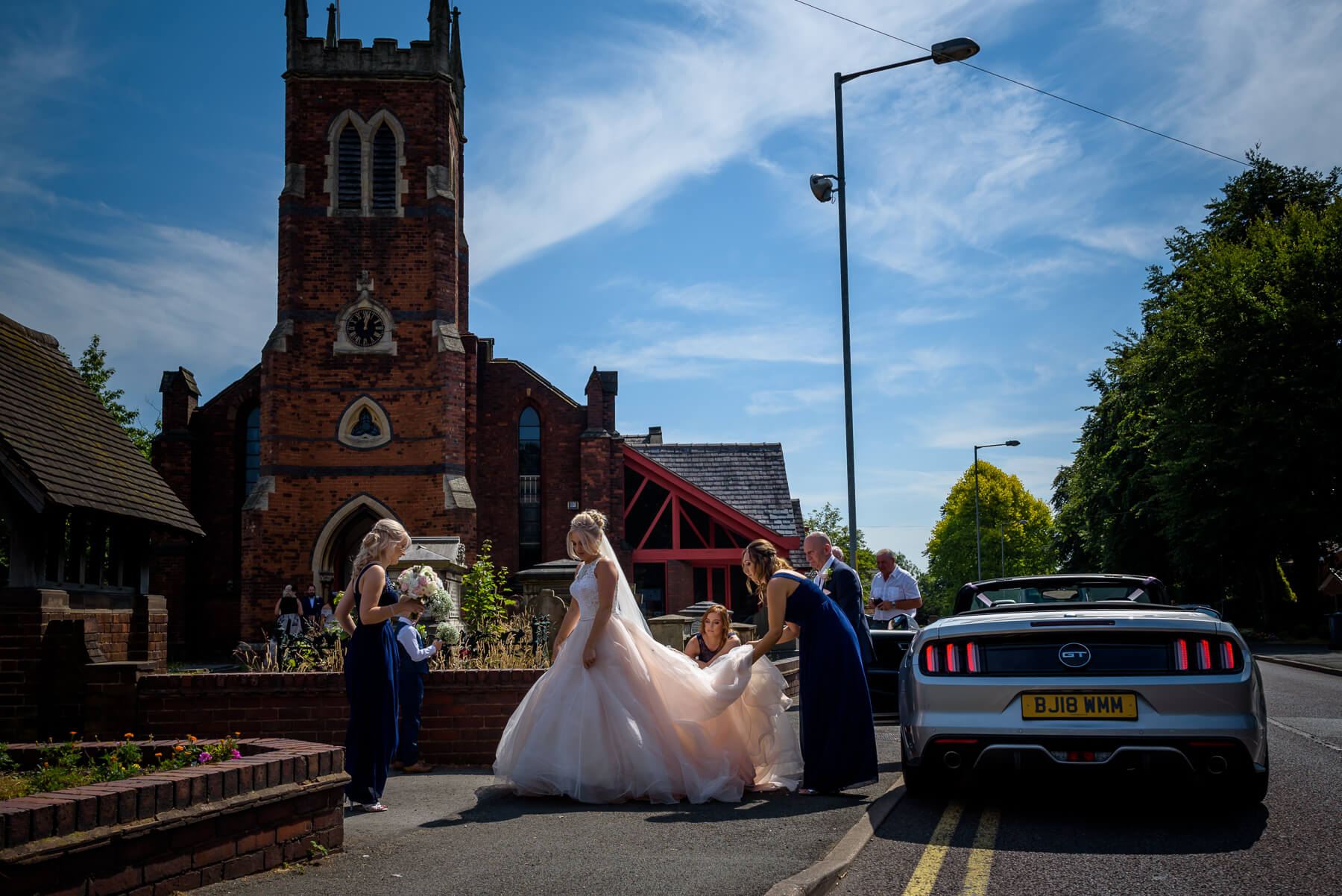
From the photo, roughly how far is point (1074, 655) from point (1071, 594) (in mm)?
2920

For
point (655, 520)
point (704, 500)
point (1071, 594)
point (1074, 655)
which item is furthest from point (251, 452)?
point (1074, 655)

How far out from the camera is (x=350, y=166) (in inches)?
1163

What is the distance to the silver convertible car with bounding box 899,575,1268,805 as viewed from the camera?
17.8 ft

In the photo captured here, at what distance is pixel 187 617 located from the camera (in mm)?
29594

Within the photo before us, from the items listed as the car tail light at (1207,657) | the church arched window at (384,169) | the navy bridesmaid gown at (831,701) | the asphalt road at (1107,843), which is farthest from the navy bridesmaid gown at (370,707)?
the church arched window at (384,169)

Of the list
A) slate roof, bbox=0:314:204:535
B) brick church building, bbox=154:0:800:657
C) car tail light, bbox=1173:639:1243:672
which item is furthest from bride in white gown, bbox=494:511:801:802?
brick church building, bbox=154:0:800:657

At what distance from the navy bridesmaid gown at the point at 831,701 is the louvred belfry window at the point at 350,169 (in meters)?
25.7

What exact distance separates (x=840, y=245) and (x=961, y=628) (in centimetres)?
1089

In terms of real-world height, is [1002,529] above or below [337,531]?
above

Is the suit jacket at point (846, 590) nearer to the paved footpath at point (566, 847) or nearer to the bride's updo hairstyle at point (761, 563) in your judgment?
the bride's updo hairstyle at point (761, 563)

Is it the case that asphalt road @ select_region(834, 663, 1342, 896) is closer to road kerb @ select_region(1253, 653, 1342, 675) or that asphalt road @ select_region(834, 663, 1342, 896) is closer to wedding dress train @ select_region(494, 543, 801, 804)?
wedding dress train @ select_region(494, 543, 801, 804)

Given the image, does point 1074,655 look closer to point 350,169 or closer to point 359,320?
point 359,320

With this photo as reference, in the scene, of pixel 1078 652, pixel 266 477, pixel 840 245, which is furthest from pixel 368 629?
→ pixel 266 477

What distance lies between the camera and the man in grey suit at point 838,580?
8039 millimetres
